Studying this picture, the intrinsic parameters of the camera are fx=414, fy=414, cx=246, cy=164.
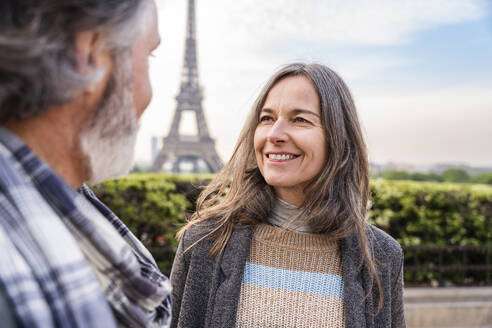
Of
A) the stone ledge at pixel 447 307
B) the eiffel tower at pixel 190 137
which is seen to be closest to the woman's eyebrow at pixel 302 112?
the stone ledge at pixel 447 307

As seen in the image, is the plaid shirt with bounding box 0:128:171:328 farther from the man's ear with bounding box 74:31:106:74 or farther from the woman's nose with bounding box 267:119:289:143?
the woman's nose with bounding box 267:119:289:143

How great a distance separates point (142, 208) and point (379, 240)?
11.5 feet

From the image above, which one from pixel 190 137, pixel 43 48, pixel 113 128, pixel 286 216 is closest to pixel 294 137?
pixel 286 216

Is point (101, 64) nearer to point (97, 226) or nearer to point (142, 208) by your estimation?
point (97, 226)

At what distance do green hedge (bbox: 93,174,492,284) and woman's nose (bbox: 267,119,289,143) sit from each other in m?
3.29

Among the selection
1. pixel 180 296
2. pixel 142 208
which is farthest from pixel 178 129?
pixel 180 296

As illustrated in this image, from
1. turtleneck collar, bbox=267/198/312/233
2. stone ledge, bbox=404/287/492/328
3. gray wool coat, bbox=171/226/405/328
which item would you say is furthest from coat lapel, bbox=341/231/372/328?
stone ledge, bbox=404/287/492/328

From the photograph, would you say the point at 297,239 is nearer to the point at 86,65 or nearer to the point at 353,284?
the point at 353,284

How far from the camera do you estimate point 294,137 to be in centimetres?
176

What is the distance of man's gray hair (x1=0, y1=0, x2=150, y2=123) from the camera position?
74 centimetres

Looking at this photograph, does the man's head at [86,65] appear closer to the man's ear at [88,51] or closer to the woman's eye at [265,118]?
the man's ear at [88,51]

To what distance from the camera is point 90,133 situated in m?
0.87

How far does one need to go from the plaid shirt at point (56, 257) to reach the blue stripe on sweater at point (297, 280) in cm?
89

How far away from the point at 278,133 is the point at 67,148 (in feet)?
3.47
